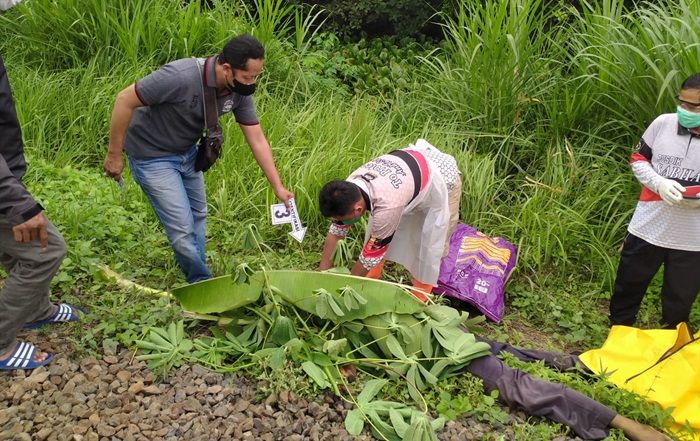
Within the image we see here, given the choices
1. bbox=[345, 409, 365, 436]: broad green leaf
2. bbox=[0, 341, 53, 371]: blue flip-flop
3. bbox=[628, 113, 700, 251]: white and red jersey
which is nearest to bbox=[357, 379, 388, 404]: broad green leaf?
bbox=[345, 409, 365, 436]: broad green leaf

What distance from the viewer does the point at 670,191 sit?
3.22 m

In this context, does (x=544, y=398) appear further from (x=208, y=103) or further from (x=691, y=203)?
(x=208, y=103)

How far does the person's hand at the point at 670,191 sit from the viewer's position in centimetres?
320

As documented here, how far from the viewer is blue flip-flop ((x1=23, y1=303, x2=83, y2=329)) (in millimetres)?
3012

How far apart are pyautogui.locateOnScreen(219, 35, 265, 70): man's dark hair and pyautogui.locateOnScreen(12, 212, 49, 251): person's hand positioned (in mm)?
1072

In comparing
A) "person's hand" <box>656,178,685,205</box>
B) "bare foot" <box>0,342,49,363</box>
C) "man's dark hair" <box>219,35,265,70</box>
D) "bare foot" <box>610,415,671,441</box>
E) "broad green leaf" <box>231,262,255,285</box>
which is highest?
"man's dark hair" <box>219,35,265,70</box>

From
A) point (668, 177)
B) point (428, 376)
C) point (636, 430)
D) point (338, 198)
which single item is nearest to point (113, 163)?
point (338, 198)

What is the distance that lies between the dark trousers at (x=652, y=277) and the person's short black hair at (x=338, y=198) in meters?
1.65

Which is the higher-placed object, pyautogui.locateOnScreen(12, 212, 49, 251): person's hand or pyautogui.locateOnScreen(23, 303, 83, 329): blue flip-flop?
pyautogui.locateOnScreen(12, 212, 49, 251): person's hand

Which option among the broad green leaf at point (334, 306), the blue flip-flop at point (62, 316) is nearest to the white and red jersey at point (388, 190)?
the broad green leaf at point (334, 306)

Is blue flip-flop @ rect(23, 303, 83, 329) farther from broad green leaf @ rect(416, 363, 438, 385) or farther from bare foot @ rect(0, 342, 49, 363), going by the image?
broad green leaf @ rect(416, 363, 438, 385)

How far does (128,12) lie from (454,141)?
3089 mm

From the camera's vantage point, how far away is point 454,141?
506 cm

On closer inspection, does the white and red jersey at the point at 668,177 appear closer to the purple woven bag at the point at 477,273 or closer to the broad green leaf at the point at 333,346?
the purple woven bag at the point at 477,273
